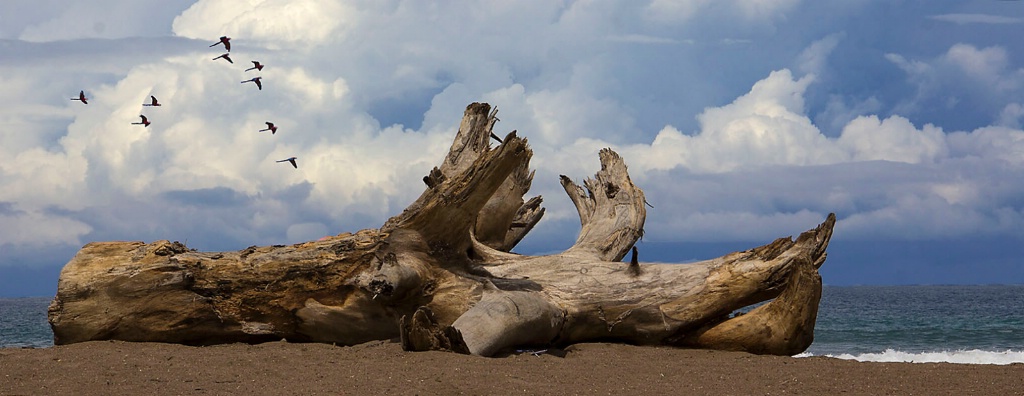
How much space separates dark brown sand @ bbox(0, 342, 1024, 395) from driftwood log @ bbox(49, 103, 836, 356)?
552mm

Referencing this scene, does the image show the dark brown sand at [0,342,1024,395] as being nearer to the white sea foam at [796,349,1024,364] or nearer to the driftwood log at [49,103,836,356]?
the driftwood log at [49,103,836,356]

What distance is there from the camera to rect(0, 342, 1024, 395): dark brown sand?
7379mm

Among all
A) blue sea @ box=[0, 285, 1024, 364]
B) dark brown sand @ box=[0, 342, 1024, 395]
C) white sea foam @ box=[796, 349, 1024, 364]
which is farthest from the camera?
blue sea @ box=[0, 285, 1024, 364]

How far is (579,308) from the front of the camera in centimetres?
1038

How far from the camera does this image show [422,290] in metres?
10.2

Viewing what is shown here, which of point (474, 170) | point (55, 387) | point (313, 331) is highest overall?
point (474, 170)

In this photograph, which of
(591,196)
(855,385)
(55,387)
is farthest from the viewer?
(591,196)

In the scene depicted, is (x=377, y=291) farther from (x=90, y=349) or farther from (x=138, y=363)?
(x=90, y=349)

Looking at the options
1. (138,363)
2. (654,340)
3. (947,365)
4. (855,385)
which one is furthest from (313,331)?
(947,365)

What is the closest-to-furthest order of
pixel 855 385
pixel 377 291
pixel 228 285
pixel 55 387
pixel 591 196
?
pixel 55 387, pixel 855 385, pixel 377 291, pixel 228 285, pixel 591 196

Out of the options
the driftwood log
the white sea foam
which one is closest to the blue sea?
the white sea foam

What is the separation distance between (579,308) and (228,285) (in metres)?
4.09

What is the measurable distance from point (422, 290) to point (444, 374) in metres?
2.77

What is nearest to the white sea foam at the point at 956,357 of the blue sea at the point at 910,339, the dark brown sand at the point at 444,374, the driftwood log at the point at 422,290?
the blue sea at the point at 910,339
